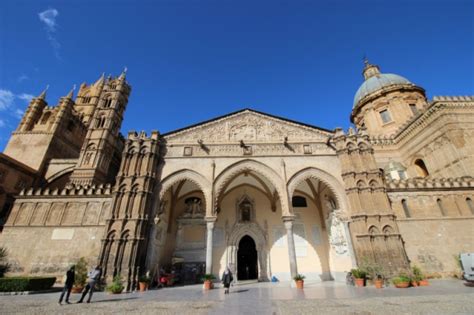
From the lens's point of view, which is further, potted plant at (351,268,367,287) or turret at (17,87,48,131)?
turret at (17,87,48,131)

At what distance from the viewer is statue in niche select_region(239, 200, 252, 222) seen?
18297 mm

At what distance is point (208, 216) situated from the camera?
13711 mm

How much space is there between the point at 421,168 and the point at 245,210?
1888 centimetres

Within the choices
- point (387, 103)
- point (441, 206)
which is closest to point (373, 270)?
point (441, 206)

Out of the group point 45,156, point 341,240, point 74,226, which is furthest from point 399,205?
point 45,156

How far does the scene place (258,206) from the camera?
18.7 m

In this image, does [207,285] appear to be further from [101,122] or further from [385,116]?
[385,116]

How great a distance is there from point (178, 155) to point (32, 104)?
104 ft

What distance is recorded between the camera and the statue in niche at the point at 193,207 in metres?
18.4

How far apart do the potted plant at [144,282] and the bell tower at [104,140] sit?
1651 cm

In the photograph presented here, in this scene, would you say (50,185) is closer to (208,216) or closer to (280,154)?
(208,216)

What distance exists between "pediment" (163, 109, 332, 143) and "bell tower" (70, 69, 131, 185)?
1483 cm

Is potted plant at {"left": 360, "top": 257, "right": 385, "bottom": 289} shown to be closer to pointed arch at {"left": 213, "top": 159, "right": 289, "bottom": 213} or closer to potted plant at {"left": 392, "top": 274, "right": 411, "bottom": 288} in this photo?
potted plant at {"left": 392, "top": 274, "right": 411, "bottom": 288}

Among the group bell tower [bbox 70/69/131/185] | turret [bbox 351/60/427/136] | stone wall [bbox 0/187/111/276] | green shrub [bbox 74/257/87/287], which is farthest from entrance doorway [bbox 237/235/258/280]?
turret [bbox 351/60/427/136]
